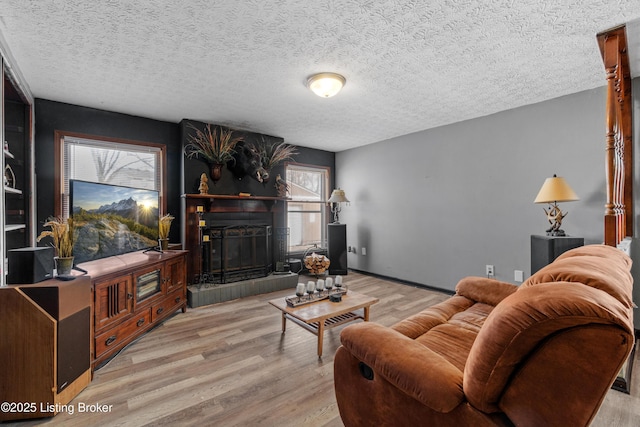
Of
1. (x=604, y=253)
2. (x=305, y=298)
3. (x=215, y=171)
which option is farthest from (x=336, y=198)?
(x=604, y=253)

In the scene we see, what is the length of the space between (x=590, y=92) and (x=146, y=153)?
5.10 m

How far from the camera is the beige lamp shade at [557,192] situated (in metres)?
2.71

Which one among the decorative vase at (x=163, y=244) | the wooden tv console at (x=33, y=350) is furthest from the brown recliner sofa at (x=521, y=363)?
the decorative vase at (x=163, y=244)

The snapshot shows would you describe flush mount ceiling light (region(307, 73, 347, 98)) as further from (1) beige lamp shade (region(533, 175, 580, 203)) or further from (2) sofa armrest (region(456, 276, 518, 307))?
(1) beige lamp shade (region(533, 175, 580, 203))

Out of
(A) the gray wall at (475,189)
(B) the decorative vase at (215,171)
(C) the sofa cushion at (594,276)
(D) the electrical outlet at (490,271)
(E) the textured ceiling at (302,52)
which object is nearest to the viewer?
(C) the sofa cushion at (594,276)

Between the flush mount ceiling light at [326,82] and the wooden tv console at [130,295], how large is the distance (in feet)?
7.43

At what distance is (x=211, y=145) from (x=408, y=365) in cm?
364

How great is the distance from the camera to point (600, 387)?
2.46 feet

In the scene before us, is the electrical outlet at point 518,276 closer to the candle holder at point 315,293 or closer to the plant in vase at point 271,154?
the candle holder at point 315,293

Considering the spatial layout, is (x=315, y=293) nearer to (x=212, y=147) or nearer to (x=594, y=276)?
(x=594, y=276)

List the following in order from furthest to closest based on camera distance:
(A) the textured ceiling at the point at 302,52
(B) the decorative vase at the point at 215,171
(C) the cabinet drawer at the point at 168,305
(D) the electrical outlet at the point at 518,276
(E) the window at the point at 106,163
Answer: (B) the decorative vase at the point at 215,171, (D) the electrical outlet at the point at 518,276, (E) the window at the point at 106,163, (C) the cabinet drawer at the point at 168,305, (A) the textured ceiling at the point at 302,52

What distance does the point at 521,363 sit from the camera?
870 millimetres

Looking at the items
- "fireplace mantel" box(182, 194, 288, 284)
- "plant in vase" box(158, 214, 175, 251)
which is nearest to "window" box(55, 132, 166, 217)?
"fireplace mantel" box(182, 194, 288, 284)

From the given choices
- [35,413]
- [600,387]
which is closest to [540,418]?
[600,387]
